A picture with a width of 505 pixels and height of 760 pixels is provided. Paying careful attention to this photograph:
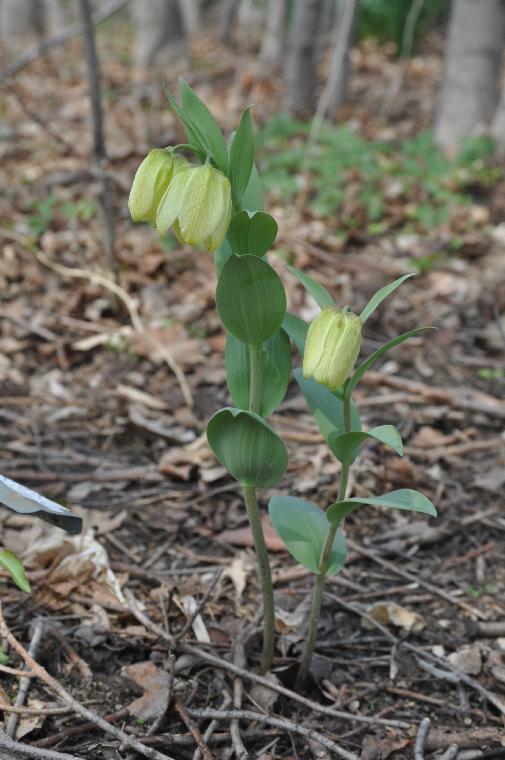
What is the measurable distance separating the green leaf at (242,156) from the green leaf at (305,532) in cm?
65

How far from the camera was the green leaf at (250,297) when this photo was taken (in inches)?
48.4

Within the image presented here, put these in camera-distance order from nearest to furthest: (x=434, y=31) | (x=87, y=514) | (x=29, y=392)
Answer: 1. (x=87, y=514)
2. (x=29, y=392)
3. (x=434, y=31)

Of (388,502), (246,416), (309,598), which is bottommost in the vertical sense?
(309,598)

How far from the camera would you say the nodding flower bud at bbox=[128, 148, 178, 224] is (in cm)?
123

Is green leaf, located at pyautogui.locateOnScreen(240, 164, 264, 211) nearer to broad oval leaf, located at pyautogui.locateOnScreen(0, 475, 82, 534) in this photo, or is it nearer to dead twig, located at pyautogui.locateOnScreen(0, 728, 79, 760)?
broad oval leaf, located at pyautogui.locateOnScreen(0, 475, 82, 534)

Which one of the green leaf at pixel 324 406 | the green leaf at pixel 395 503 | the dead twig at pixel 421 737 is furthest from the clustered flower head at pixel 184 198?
the dead twig at pixel 421 737

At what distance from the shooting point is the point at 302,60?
206 inches

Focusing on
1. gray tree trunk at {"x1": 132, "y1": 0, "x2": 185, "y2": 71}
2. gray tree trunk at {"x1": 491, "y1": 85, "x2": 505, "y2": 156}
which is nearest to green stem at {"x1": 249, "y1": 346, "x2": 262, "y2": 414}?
gray tree trunk at {"x1": 491, "y1": 85, "x2": 505, "y2": 156}

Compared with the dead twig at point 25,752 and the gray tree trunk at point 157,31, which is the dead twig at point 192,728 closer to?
the dead twig at point 25,752

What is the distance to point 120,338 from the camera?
3.01m

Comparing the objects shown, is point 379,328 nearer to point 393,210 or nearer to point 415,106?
point 393,210

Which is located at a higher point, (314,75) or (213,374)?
(314,75)

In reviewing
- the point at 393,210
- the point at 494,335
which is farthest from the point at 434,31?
the point at 494,335

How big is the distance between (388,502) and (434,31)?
7787 millimetres
